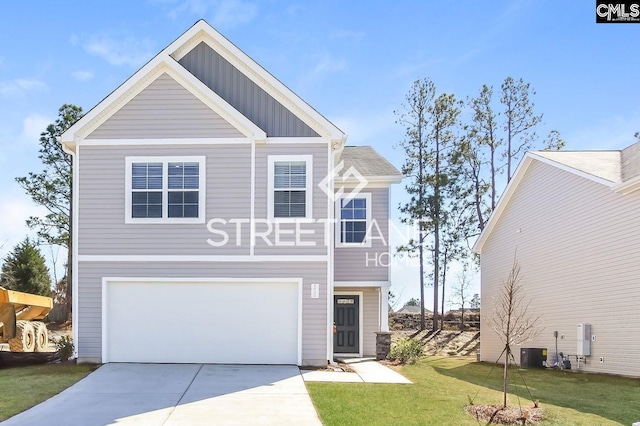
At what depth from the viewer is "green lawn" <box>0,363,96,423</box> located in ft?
34.0

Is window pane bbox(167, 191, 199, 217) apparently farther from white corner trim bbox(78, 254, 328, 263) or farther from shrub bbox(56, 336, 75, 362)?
shrub bbox(56, 336, 75, 362)

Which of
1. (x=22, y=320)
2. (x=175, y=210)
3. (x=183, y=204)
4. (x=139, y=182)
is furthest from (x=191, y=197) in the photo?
(x=22, y=320)

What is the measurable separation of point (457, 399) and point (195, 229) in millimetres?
7091

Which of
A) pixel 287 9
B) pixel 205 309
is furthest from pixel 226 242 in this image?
pixel 287 9

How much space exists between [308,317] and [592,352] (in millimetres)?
8023

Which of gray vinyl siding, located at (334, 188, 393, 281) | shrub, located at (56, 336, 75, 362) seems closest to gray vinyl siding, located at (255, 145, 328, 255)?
gray vinyl siding, located at (334, 188, 393, 281)

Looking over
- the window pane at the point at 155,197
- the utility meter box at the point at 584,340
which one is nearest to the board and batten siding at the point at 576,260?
the utility meter box at the point at 584,340

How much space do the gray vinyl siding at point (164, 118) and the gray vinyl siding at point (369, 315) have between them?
7.06 metres

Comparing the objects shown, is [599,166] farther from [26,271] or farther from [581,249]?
[26,271]

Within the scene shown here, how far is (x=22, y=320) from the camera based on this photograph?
1775 centimetres

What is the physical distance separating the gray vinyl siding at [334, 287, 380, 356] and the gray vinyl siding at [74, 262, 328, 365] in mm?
4731

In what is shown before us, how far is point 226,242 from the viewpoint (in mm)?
14758

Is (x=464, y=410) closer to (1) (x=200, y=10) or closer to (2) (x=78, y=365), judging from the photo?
(2) (x=78, y=365)

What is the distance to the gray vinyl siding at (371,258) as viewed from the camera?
18.7m
